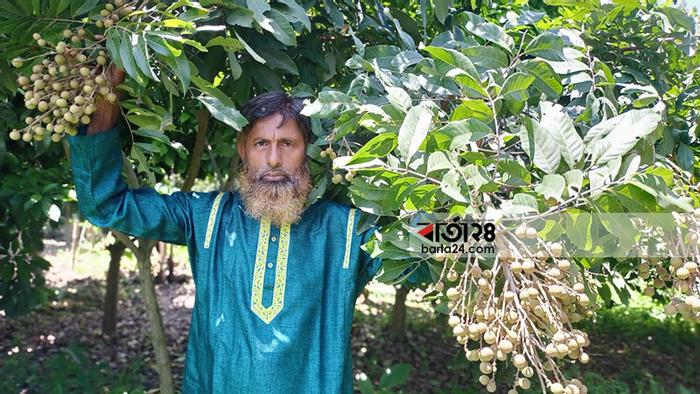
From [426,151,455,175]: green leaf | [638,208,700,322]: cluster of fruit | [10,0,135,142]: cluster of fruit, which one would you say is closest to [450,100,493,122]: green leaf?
[426,151,455,175]: green leaf

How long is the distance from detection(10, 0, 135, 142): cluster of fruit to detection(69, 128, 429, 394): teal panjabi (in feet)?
0.52

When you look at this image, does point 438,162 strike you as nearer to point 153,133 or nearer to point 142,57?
point 142,57

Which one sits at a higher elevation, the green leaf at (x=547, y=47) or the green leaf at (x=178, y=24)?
the green leaf at (x=547, y=47)

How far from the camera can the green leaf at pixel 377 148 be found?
1.18 meters

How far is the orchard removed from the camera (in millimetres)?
1097

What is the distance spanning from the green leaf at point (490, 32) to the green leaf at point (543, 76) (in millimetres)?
56

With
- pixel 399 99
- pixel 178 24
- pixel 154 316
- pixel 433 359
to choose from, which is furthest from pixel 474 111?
pixel 433 359

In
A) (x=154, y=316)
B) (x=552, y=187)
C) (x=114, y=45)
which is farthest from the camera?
(x=154, y=316)

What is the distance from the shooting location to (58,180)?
7.86 feet

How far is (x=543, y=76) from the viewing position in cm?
131

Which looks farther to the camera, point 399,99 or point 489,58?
point 489,58

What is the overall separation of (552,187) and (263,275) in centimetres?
81

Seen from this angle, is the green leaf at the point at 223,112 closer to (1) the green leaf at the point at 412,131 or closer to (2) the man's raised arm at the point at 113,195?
(2) the man's raised arm at the point at 113,195

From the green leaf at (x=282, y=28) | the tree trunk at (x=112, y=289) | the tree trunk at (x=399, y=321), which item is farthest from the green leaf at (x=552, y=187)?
the tree trunk at (x=399, y=321)
